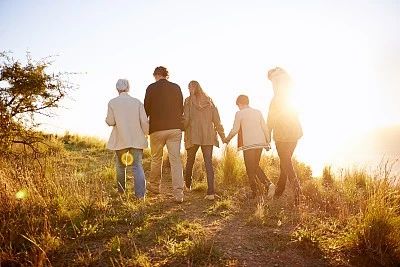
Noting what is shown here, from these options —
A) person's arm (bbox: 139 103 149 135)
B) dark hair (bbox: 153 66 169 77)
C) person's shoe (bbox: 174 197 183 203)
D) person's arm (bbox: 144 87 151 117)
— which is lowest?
person's shoe (bbox: 174 197 183 203)

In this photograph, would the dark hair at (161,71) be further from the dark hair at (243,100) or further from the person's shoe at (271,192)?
the person's shoe at (271,192)

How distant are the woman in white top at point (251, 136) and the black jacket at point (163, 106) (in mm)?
1258

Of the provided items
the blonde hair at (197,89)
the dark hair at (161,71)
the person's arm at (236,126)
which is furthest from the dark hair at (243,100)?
the dark hair at (161,71)

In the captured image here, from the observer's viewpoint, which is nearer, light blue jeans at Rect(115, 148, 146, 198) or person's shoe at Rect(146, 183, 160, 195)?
light blue jeans at Rect(115, 148, 146, 198)

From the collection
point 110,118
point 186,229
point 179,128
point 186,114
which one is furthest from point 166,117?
point 186,229

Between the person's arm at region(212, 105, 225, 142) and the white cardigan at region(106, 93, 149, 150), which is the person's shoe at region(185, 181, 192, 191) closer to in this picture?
the person's arm at region(212, 105, 225, 142)

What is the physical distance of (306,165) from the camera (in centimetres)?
1207

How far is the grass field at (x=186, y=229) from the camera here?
481 cm

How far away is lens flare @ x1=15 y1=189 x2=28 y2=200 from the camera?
620cm

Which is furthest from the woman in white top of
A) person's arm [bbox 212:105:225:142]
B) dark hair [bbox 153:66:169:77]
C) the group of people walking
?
dark hair [bbox 153:66:169:77]

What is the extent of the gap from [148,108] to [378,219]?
4.33 meters

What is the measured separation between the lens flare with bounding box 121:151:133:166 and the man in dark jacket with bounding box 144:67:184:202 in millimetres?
440

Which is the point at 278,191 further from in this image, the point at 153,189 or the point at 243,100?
the point at 153,189

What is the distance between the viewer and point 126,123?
24.0 feet
